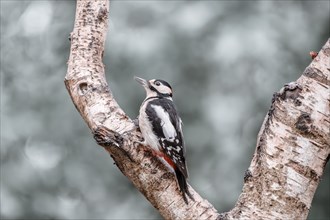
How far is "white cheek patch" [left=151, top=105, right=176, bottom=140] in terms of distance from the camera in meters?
3.40

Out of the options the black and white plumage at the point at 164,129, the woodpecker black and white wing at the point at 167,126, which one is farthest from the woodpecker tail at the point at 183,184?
the woodpecker black and white wing at the point at 167,126

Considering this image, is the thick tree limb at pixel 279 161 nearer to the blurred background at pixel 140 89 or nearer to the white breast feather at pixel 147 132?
the white breast feather at pixel 147 132

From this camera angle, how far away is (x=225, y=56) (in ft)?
22.7

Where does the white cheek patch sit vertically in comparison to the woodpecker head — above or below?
below

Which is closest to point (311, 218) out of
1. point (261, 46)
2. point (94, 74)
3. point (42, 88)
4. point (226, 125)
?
point (226, 125)

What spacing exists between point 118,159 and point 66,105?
13.5 ft

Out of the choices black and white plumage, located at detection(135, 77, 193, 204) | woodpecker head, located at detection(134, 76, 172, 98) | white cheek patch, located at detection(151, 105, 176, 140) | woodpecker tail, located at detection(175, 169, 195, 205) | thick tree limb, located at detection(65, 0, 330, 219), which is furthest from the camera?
woodpecker head, located at detection(134, 76, 172, 98)

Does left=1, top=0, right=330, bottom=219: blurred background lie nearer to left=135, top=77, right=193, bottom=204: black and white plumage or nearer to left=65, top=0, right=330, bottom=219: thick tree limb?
left=135, top=77, right=193, bottom=204: black and white plumage

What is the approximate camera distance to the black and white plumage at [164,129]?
9.35 ft

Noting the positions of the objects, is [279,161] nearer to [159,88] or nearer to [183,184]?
[183,184]

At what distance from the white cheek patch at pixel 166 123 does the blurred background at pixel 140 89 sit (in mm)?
3030

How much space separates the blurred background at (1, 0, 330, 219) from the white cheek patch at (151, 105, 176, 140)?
9.94 feet

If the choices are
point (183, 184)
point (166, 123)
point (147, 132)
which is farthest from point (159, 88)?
point (183, 184)

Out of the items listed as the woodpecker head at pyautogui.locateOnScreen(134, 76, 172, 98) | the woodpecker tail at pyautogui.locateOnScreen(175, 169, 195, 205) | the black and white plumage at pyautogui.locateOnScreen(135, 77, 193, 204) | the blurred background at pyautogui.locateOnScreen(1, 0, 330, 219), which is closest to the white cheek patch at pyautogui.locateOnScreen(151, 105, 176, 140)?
the black and white plumage at pyautogui.locateOnScreen(135, 77, 193, 204)
